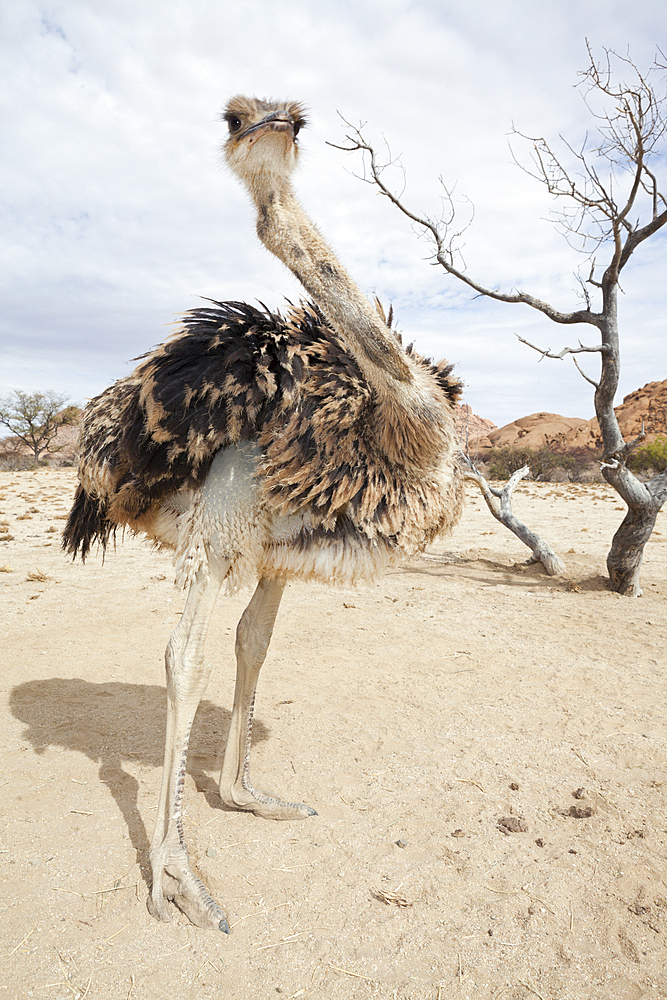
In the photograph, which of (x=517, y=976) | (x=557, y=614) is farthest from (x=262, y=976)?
(x=557, y=614)

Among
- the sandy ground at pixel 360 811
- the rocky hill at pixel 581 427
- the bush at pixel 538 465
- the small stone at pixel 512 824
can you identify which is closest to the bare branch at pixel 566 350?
the sandy ground at pixel 360 811

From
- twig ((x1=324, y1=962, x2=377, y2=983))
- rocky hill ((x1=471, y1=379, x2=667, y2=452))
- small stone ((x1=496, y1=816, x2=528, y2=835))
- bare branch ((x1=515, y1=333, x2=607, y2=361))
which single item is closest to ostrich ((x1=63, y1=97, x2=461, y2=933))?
twig ((x1=324, y1=962, x2=377, y2=983))

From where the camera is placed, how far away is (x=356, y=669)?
4.78m

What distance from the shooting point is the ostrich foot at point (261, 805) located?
296 cm

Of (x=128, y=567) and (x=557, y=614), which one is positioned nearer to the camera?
(x=557, y=614)

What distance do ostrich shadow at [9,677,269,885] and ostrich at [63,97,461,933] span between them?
0.88 m

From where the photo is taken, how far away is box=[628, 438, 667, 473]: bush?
82.8ft

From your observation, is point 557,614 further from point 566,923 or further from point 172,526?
point 172,526

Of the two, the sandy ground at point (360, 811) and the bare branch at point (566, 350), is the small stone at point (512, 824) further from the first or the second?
the bare branch at point (566, 350)

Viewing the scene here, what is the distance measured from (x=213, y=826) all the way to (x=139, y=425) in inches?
72.1

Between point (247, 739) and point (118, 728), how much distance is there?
117cm

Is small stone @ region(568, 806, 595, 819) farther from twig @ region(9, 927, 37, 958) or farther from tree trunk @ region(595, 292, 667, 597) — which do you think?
tree trunk @ region(595, 292, 667, 597)

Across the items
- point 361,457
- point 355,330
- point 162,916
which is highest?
point 355,330

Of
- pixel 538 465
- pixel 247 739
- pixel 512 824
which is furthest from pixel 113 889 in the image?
pixel 538 465
